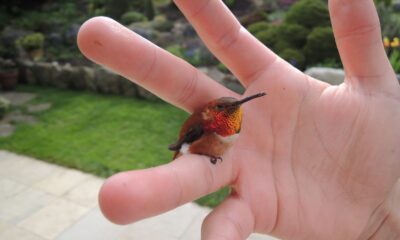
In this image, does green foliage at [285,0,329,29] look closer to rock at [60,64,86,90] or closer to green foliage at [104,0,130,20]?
rock at [60,64,86,90]

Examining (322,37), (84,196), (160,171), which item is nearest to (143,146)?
(84,196)

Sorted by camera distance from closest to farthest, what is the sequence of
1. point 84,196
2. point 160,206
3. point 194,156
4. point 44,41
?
point 160,206 < point 194,156 < point 84,196 < point 44,41

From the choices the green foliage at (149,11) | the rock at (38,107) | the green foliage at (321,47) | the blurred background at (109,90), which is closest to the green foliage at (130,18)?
the blurred background at (109,90)

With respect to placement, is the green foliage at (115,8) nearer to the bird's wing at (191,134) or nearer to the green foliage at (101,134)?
the green foliage at (101,134)

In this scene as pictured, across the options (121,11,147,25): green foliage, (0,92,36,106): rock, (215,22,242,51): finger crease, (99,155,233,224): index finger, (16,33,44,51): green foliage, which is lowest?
(0,92,36,106): rock

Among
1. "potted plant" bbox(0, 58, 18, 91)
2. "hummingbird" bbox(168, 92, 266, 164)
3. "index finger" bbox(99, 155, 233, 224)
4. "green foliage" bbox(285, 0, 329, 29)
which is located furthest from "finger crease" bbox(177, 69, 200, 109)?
"potted plant" bbox(0, 58, 18, 91)

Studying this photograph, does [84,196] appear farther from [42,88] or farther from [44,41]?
[44,41]
